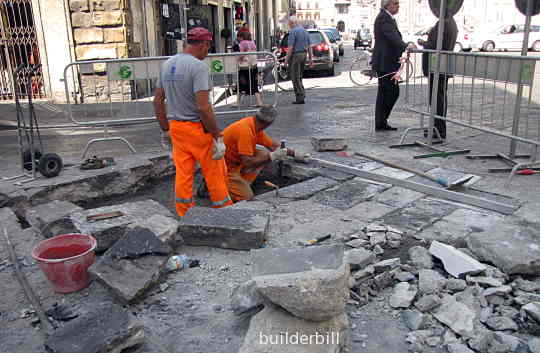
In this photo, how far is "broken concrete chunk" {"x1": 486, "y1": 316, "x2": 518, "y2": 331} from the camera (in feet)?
8.93

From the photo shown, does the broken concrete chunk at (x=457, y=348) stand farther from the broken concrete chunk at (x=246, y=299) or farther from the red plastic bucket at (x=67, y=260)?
the red plastic bucket at (x=67, y=260)

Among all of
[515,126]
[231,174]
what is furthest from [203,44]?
[515,126]

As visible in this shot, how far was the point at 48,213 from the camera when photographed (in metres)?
4.20

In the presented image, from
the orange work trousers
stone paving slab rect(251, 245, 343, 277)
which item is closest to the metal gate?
the orange work trousers

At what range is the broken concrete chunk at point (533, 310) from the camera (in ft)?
9.03

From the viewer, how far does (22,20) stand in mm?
11641

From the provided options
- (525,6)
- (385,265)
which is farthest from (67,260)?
(525,6)

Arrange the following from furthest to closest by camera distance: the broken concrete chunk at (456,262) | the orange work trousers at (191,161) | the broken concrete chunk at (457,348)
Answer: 1. the orange work trousers at (191,161)
2. the broken concrete chunk at (456,262)
3. the broken concrete chunk at (457,348)

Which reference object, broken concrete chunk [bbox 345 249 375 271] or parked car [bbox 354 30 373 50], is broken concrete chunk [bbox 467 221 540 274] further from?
parked car [bbox 354 30 373 50]

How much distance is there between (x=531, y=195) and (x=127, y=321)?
4054 mm

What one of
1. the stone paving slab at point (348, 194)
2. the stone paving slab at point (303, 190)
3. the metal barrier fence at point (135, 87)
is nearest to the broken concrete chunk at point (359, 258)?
the stone paving slab at point (348, 194)

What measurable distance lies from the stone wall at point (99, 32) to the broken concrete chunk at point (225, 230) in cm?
787

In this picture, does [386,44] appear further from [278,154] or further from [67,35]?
[67,35]

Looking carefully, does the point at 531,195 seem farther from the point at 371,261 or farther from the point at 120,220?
the point at 120,220
